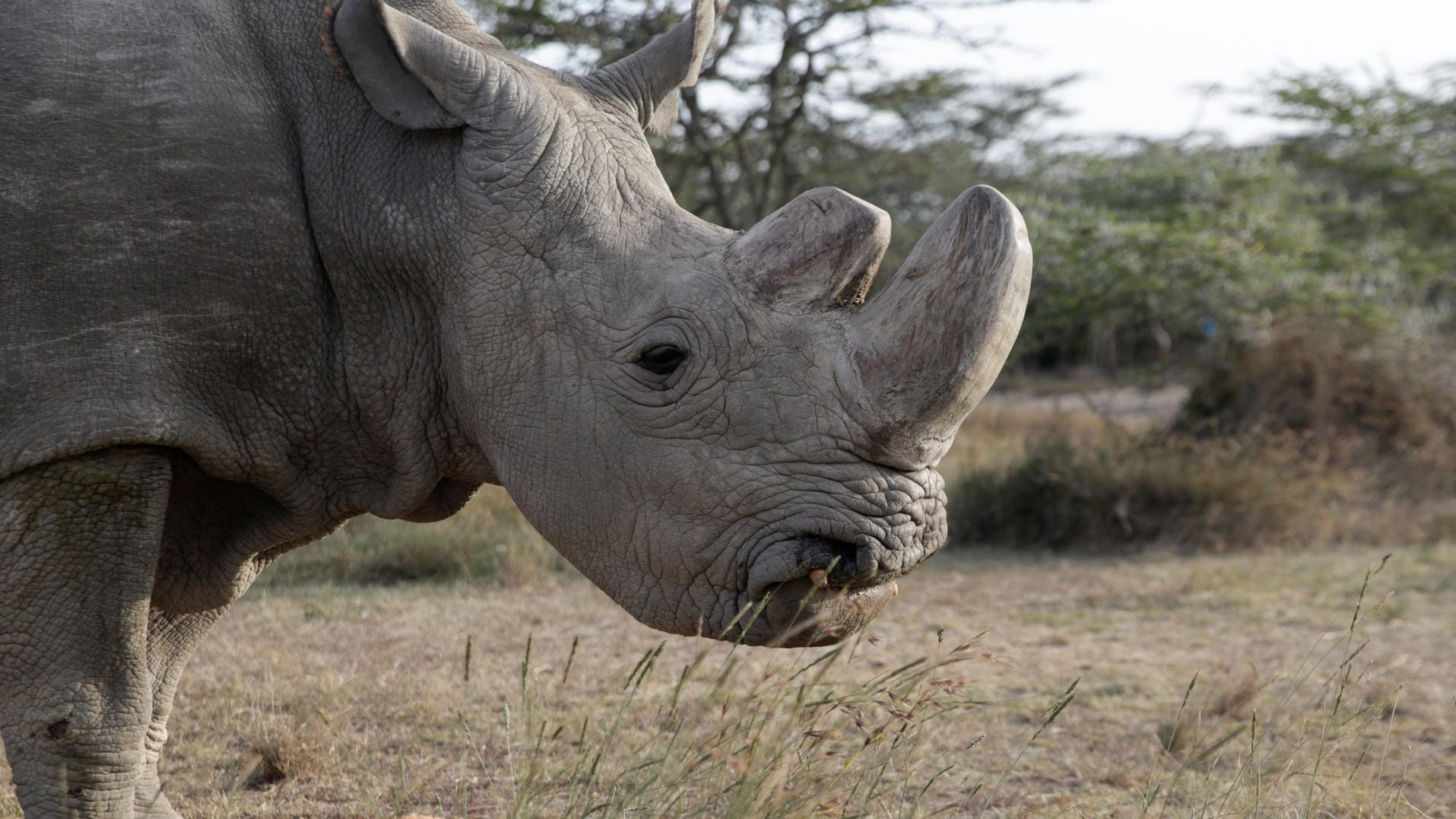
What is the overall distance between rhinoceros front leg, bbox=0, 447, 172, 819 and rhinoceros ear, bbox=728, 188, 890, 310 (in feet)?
4.29

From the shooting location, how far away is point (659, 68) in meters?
A: 3.49

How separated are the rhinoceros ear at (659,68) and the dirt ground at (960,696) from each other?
4.75 ft

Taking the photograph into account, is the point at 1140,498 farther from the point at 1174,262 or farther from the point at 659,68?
the point at 659,68

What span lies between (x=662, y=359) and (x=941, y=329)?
0.59 meters

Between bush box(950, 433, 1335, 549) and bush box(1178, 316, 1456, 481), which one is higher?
bush box(1178, 316, 1456, 481)

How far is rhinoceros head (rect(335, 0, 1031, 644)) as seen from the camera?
2.67 metres

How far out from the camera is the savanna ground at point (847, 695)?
2812mm

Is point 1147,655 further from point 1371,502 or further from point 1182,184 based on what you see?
point 1182,184

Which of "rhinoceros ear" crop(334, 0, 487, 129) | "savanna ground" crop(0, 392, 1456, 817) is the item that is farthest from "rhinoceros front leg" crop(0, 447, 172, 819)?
"rhinoceros ear" crop(334, 0, 487, 129)

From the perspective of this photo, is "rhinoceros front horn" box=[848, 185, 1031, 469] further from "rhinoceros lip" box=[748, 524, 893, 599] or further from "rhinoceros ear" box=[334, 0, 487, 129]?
"rhinoceros ear" box=[334, 0, 487, 129]

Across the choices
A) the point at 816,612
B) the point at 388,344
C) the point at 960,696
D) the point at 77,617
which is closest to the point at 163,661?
the point at 77,617

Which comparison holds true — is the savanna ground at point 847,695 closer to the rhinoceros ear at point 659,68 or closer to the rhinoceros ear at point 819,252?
the rhinoceros ear at point 819,252

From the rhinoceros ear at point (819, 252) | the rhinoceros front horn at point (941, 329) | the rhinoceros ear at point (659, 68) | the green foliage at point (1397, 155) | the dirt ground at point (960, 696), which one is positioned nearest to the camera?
the rhinoceros front horn at point (941, 329)

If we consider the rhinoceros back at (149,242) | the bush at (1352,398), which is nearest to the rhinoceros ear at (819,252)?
the rhinoceros back at (149,242)
